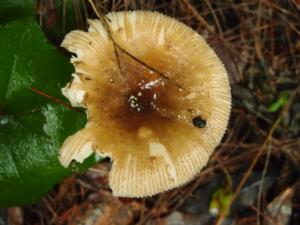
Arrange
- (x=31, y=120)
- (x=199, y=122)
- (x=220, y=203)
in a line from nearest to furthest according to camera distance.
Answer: (x=199, y=122)
(x=31, y=120)
(x=220, y=203)

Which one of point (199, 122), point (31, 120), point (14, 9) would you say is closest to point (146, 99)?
point (199, 122)

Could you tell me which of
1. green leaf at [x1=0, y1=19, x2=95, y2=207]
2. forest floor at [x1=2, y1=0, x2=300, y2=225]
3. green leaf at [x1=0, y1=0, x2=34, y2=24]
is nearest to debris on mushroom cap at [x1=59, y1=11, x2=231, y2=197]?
green leaf at [x1=0, y1=19, x2=95, y2=207]

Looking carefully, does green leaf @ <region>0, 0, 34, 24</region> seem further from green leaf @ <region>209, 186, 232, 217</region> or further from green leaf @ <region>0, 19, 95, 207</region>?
green leaf @ <region>209, 186, 232, 217</region>

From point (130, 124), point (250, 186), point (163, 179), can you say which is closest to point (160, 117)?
point (130, 124)

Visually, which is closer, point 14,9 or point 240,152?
point 14,9

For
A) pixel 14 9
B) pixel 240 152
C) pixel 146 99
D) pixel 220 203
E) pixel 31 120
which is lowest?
pixel 220 203

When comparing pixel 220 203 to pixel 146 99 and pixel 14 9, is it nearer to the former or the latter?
pixel 146 99

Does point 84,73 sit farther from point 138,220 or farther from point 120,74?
point 138,220

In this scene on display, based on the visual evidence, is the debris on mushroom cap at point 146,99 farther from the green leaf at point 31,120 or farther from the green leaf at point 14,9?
the green leaf at point 14,9
